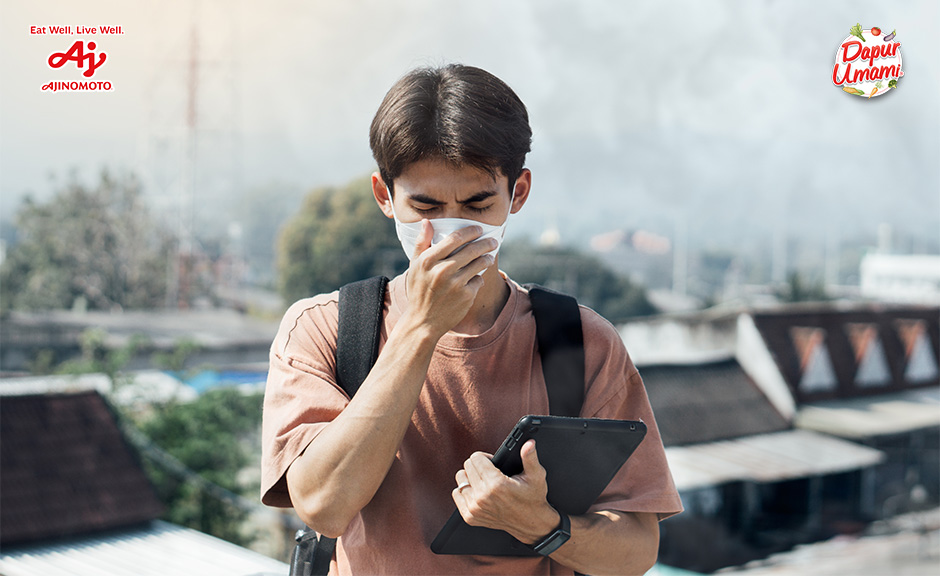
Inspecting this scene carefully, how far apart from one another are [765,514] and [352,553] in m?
7.53

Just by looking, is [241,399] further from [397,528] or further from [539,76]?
[397,528]

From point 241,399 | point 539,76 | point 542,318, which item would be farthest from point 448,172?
point 539,76

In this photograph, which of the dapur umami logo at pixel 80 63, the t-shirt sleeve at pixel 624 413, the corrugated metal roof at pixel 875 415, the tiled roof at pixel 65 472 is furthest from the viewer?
the corrugated metal roof at pixel 875 415

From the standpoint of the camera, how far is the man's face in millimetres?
755

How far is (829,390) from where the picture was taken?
328 inches

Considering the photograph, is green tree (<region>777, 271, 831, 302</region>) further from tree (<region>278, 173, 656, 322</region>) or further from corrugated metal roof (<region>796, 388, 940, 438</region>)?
tree (<region>278, 173, 656, 322</region>)

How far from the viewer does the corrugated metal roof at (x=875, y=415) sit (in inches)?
314

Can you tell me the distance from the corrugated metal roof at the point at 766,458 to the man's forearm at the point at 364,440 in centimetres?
613

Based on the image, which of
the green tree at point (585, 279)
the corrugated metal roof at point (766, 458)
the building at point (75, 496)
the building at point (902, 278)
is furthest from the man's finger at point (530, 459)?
the building at point (902, 278)

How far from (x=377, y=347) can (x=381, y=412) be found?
10cm

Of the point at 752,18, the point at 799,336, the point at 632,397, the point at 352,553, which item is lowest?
the point at 799,336

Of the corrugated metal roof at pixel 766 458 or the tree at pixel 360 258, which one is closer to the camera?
the corrugated metal roof at pixel 766 458

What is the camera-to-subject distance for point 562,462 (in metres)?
0.72

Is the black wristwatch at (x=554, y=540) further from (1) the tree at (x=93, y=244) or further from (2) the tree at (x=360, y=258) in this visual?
(1) the tree at (x=93, y=244)
